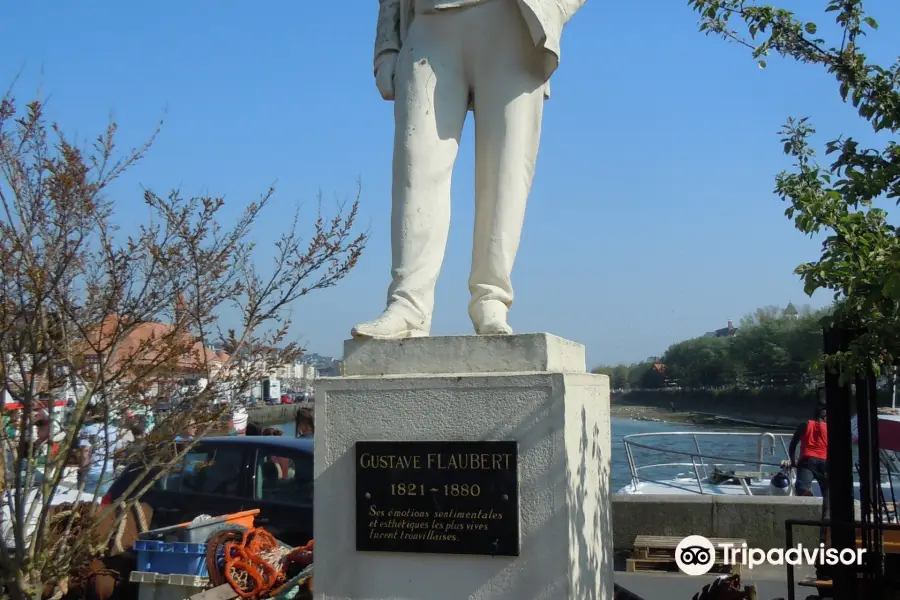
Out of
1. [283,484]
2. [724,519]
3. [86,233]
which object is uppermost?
[86,233]

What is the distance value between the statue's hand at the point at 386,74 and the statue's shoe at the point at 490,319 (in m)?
1.06

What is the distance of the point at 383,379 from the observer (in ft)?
11.0

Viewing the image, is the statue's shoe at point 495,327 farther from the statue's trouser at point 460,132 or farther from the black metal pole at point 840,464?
the black metal pole at point 840,464

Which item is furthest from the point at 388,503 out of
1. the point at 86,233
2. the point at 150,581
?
the point at 150,581

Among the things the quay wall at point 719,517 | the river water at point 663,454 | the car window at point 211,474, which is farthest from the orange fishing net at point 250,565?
the quay wall at point 719,517

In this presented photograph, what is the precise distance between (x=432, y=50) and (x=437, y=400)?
1543 mm

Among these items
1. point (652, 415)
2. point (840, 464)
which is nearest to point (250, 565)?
point (840, 464)

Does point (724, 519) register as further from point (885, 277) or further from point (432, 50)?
point (432, 50)

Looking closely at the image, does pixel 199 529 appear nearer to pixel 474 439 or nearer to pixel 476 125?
pixel 474 439

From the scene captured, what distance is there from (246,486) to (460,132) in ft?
13.3

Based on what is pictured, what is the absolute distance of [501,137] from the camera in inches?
149

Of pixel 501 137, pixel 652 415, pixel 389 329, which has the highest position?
pixel 501 137

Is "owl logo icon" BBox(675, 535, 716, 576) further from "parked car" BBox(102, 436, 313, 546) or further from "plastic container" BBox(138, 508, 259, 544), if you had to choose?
"plastic container" BBox(138, 508, 259, 544)

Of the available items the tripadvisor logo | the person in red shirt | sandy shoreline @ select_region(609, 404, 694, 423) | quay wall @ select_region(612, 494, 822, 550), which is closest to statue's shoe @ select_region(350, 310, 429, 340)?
the tripadvisor logo
